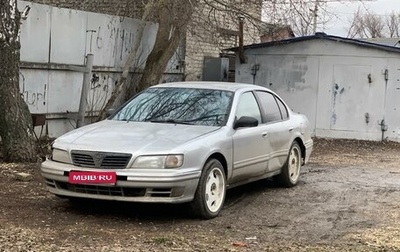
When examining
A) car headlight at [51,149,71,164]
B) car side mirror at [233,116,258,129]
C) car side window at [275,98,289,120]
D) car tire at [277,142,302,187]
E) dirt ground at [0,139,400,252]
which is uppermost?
car side window at [275,98,289,120]

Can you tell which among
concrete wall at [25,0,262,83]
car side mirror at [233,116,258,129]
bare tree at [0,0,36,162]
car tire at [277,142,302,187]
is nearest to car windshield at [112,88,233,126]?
car side mirror at [233,116,258,129]

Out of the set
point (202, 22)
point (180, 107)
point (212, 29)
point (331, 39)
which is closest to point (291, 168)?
point (180, 107)

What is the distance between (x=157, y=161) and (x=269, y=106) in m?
2.94

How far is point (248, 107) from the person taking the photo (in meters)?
8.30

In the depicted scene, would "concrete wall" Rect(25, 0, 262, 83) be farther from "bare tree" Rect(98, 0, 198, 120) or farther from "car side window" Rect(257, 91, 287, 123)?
"car side window" Rect(257, 91, 287, 123)

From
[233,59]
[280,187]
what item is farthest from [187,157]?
[233,59]

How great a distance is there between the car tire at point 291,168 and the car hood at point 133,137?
216cm

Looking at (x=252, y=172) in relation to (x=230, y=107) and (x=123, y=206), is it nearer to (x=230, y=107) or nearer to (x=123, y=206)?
(x=230, y=107)

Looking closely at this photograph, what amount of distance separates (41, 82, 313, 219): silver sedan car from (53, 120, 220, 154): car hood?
0.03 ft

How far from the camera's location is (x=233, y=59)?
18844 mm

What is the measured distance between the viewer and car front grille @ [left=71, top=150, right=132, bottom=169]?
644cm

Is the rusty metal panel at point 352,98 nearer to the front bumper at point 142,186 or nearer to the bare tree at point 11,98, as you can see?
the bare tree at point 11,98

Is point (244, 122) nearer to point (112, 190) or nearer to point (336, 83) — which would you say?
point (112, 190)

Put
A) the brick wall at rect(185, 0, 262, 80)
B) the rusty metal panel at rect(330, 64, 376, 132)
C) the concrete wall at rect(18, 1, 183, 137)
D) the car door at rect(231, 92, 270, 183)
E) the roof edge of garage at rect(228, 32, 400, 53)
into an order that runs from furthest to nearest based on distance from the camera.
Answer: the rusty metal panel at rect(330, 64, 376, 132) < the roof edge of garage at rect(228, 32, 400, 53) < the brick wall at rect(185, 0, 262, 80) < the concrete wall at rect(18, 1, 183, 137) < the car door at rect(231, 92, 270, 183)
